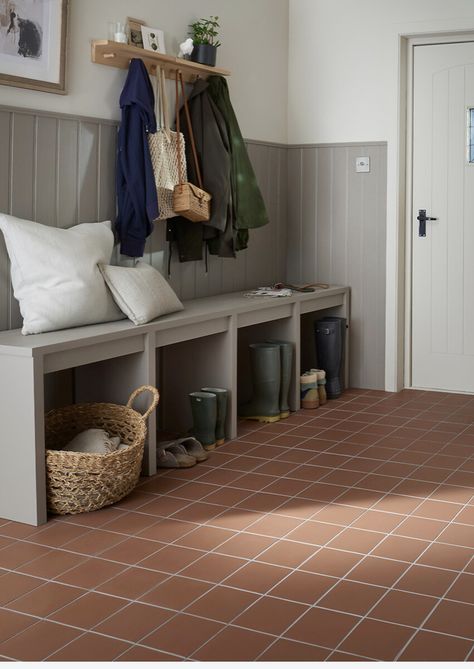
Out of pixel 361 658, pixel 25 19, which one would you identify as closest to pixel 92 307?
pixel 25 19

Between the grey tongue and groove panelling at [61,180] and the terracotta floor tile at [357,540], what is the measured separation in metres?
1.66

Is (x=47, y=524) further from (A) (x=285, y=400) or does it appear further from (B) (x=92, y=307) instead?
(A) (x=285, y=400)

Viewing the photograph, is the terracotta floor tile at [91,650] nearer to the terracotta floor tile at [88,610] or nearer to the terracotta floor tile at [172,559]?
the terracotta floor tile at [88,610]

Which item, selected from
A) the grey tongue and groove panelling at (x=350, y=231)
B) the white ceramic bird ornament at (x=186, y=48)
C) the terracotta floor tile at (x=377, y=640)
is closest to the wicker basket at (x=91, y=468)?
the terracotta floor tile at (x=377, y=640)

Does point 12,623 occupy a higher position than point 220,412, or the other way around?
point 220,412

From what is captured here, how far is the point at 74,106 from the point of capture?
161 inches

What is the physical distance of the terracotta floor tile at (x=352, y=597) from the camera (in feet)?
8.37

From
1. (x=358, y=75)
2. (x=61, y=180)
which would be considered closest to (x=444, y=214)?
(x=358, y=75)

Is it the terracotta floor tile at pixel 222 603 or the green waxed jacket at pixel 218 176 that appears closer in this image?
the terracotta floor tile at pixel 222 603

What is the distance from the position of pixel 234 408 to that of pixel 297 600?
201cm

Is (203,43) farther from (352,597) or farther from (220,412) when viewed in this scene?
(352,597)

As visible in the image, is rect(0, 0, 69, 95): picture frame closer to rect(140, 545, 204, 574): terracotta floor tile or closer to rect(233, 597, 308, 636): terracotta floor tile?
rect(140, 545, 204, 574): terracotta floor tile

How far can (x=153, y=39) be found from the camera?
4.48 m

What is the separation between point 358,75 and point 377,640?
4191 mm
